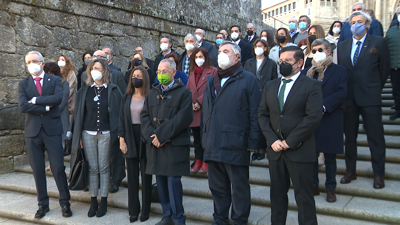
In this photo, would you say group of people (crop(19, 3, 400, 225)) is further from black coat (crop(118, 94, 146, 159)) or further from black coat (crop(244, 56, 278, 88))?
black coat (crop(244, 56, 278, 88))

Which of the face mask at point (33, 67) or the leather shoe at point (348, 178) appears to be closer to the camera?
the leather shoe at point (348, 178)

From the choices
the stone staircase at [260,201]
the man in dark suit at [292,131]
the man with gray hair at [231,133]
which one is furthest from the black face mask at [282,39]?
the man in dark suit at [292,131]

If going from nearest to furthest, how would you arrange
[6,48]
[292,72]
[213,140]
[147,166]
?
[292,72]
[213,140]
[147,166]
[6,48]

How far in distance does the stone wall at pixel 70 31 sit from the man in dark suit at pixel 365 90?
4.91 meters

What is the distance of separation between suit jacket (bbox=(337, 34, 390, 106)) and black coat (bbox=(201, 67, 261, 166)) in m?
1.48

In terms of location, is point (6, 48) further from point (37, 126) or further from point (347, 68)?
point (347, 68)

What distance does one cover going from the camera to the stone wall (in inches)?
246

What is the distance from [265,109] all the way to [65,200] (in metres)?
2.82

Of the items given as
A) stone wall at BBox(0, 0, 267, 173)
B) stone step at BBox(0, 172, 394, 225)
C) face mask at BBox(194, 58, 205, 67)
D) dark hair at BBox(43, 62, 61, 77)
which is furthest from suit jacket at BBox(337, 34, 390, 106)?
stone wall at BBox(0, 0, 267, 173)

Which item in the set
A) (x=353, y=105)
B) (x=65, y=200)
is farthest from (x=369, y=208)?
(x=65, y=200)

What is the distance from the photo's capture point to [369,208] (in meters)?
3.77

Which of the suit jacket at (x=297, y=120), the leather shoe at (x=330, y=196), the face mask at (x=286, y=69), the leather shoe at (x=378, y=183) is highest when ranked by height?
the face mask at (x=286, y=69)

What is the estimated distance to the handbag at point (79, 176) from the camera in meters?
4.32

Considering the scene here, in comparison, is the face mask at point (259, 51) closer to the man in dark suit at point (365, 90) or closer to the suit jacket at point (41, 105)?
the man in dark suit at point (365, 90)
